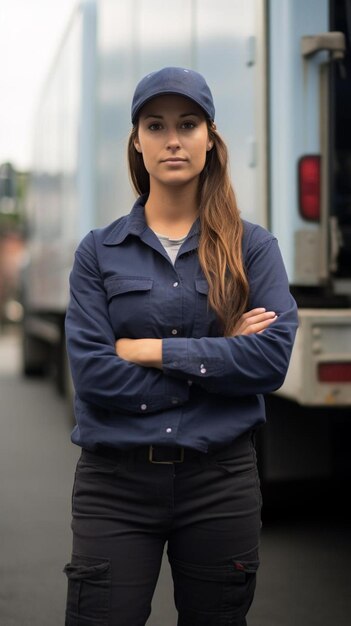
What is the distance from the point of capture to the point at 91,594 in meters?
2.47

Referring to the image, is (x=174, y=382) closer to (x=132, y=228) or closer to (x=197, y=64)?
(x=132, y=228)

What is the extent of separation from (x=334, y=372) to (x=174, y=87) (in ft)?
7.11

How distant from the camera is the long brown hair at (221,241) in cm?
257

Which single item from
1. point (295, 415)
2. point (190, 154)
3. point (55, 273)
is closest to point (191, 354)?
point (190, 154)

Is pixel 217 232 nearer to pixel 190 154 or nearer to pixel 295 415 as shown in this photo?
pixel 190 154

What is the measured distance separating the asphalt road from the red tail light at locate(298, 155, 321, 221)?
59.5 inches

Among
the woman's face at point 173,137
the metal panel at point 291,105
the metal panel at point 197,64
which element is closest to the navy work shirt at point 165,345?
the woman's face at point 173,137

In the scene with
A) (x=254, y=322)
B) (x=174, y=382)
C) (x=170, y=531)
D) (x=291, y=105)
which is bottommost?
(x=170, y=531)

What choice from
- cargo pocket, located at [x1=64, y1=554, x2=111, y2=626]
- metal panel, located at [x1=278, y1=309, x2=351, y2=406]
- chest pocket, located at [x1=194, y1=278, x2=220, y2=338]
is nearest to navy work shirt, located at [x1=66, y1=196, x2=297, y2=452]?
chest pocket, located at [x1=194, y1=278, x2=220, y2=338]

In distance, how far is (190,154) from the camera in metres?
2.59

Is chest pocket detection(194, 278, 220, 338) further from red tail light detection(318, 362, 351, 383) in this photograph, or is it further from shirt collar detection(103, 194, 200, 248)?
red tail light detection(318, 362, 351, 383)

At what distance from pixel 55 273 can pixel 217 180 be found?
8.22 m

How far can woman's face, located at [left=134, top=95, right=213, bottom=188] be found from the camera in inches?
102

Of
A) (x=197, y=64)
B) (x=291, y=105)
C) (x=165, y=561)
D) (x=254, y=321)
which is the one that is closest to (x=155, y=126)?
(x=254, y=321)
